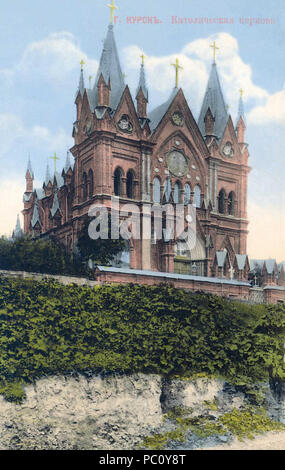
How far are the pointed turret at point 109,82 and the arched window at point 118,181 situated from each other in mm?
3820

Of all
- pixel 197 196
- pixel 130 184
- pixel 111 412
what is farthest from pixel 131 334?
pixel 197 196

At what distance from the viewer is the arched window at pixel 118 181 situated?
114 feet

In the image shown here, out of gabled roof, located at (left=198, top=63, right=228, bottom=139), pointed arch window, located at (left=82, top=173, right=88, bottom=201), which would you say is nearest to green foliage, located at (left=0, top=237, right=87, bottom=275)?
pointed arch window, located at (left=82, top=173, right=88, bottom=201)

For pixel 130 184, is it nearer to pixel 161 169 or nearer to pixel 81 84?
pixel 161 169

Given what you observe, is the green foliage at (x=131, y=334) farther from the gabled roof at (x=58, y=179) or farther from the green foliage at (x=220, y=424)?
the gabled roof at (x=58, y=179)

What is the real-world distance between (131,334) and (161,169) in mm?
13851

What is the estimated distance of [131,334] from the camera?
24.8 metres

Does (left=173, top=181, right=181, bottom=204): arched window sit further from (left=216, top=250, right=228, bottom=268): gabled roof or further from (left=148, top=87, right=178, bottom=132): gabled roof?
(left=216, top=250, right=228, bottom=268): gabled roof

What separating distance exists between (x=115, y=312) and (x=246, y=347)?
5.75 meters

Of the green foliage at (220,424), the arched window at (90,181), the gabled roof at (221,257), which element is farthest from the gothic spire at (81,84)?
the green foliage at (220,424)

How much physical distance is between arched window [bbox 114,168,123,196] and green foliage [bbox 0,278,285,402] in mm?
9392
